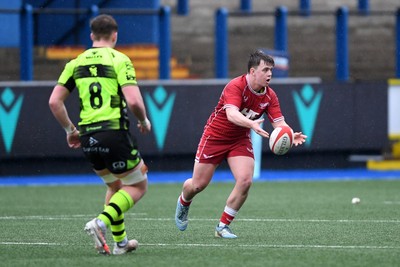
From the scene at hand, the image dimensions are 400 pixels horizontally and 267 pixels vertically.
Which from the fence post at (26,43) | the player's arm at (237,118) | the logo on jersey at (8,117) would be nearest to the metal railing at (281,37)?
the fence post at (26,43)

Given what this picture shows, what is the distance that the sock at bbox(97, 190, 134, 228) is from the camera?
918 cm

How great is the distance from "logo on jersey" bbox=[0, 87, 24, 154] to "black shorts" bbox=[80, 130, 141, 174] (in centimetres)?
1129

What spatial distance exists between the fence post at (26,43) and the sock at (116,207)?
11603 mm

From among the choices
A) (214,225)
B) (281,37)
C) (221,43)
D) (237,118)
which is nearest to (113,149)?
(237,118)

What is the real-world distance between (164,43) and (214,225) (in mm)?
Answer: 9106

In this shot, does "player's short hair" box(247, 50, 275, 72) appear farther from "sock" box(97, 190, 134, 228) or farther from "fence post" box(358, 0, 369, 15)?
"fence post" box(358, 0, 369, 15)

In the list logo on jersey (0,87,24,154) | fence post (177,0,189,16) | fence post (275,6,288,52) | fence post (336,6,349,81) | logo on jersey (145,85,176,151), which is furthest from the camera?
fence post (177,0,189,16)

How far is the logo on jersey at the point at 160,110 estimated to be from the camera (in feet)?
69.2

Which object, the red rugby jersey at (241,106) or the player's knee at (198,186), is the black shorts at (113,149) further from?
the player's knee at (198,186)

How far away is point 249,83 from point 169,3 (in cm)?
1636

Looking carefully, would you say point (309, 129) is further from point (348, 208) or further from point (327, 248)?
point (327, 248)

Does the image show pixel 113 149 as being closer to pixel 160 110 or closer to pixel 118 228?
pixel 118 228

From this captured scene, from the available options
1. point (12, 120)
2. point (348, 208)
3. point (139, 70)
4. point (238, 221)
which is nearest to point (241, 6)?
point (139, 70)

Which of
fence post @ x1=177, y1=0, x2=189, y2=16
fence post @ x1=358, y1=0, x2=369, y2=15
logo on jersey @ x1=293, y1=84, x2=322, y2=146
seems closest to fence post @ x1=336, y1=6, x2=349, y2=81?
logo on jersey @ x1=293, y1=84, x2=322, y2=146
